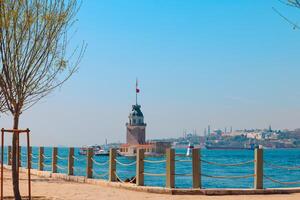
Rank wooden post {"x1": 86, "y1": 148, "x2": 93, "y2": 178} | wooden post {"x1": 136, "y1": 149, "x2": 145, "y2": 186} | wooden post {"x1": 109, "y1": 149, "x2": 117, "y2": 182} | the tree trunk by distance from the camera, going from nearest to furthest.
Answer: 1. the tree trunk
2. wooden post {"x1": 136, "y1": 149, "x2": 145, "y2": 186}
3. wooden post {"x1": 109, "y1": 149, "x2": 117, "y2": 182}
4. wooden post {"x1": 86, "y1": 148, "x2": 93, "y2": 178}

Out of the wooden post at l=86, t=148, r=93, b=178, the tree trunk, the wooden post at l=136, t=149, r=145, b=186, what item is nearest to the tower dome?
the wooden post at l=86, t=148, r=93, b=178

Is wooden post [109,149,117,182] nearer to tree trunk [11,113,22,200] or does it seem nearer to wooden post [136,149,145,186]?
wooden post [136,149,145,186]

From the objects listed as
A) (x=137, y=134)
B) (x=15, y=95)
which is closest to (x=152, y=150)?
(x=137, y=134)

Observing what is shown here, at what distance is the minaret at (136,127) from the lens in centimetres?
13275

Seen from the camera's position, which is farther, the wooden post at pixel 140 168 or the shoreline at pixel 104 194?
the wooden post at pixel 140 168

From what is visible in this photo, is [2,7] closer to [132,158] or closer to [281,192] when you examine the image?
[281,192]

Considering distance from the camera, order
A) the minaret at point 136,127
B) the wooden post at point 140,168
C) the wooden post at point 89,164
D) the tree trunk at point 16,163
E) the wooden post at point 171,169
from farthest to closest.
Answer: the minaret at point 136,127 → the wooden post at point 89,164 → the wooden post at point 140,168 → the wooden post at point 171,169 → the tree trunk at point 16,163

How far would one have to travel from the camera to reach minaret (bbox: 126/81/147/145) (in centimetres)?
13275

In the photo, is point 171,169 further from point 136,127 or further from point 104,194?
point 136,127

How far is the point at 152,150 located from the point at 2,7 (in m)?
116

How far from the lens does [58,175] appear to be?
82.0 ft

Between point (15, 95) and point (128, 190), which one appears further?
point (128, 190)

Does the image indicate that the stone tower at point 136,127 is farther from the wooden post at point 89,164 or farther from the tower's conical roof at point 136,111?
the wooden post at point 89,164

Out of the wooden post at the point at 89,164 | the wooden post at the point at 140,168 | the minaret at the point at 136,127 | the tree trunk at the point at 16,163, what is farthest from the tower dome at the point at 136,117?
the tree trunk at the point at 16,163
